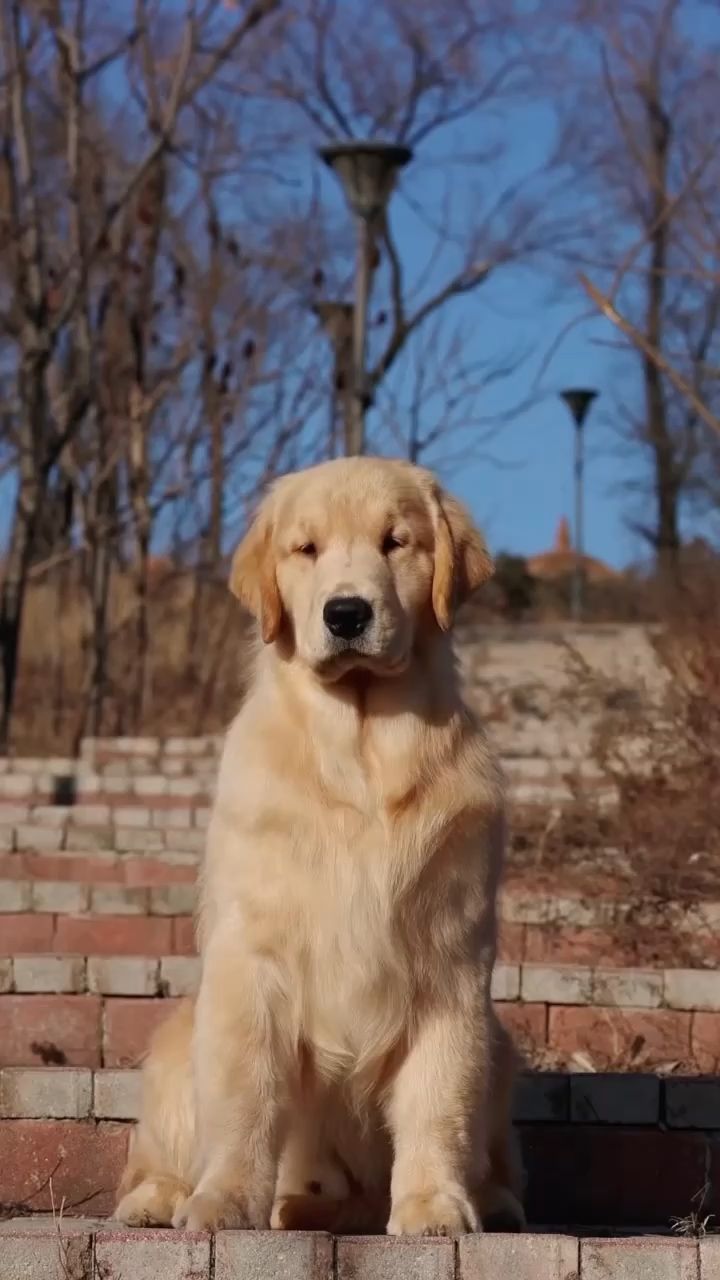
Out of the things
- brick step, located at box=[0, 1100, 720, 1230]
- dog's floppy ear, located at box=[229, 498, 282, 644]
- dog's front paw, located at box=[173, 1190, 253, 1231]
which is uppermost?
dog's floppy ear, located at box=[229, 498, 282, 644]

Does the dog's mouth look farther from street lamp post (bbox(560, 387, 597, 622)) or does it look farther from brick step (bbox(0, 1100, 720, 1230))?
street lamp post (bbox(560, 387, 597, 622))

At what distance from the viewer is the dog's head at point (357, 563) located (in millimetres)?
4535

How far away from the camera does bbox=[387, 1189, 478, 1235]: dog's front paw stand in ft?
13.6

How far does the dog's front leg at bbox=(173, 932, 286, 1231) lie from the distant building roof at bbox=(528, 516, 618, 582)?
29416 millimetres

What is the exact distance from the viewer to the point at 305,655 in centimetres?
465

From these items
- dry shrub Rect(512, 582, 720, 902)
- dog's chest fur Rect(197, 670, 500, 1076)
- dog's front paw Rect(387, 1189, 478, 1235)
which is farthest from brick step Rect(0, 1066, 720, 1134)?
dry shrub Rect(512, 582, 720, 902)

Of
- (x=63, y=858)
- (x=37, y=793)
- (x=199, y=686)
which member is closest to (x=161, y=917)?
(x=63, y=858)

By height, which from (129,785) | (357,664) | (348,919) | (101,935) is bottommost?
(101,935)

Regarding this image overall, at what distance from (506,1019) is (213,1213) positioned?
248 cm

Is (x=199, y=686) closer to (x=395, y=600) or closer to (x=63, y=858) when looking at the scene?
(x=63, y=858)

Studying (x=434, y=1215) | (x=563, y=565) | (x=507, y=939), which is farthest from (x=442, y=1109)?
(x=563, y=565)

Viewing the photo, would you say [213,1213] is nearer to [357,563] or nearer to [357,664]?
[357,664]

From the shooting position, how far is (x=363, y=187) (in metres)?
13.6

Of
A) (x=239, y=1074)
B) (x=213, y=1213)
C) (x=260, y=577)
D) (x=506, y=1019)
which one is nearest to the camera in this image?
(x=213, y=1213)
